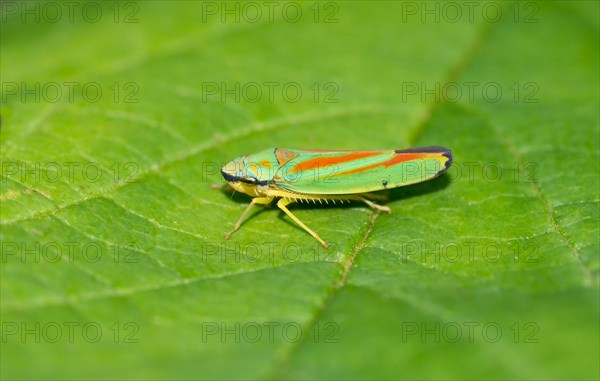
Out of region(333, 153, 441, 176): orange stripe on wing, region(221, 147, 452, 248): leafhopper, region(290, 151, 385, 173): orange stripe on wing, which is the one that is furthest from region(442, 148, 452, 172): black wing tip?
region(290, 151, 385, 173): orange stripe on wing

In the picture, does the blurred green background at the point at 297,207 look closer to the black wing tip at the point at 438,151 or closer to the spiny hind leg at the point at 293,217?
the spiny hind leg at the point at 293,217

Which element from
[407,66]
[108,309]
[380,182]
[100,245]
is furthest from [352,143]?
[108,309]

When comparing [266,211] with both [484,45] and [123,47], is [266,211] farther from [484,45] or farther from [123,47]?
[484,45]

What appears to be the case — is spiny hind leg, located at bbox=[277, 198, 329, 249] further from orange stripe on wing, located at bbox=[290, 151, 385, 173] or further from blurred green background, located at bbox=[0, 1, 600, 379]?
orange stripe on wing, located at bbox=[290, 151, 385, 173]

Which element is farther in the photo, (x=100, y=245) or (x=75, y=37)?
(x=75, y=37)

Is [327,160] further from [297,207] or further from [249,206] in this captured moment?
[249,206]
